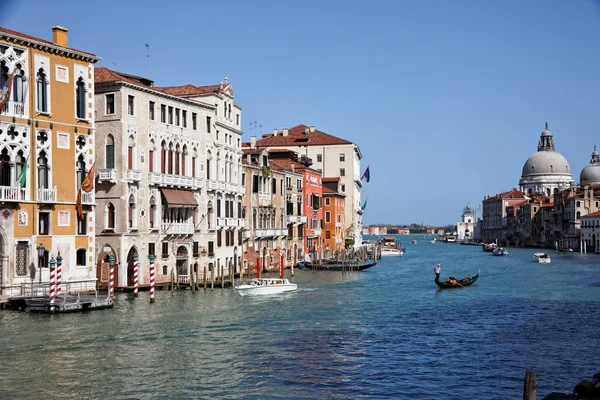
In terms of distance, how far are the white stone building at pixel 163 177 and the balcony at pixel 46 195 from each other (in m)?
3.81

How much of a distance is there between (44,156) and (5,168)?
4.54 feet

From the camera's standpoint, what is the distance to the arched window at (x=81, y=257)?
83.9ft

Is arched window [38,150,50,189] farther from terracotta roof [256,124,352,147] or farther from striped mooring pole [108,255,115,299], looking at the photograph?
terracotta roof [256,124,352,147]

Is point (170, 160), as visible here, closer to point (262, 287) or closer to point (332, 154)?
point (262, 287)

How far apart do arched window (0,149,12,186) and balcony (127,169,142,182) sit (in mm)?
5641

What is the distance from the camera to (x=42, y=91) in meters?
24.2

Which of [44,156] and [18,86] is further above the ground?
[18,86]

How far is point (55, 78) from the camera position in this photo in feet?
80.7

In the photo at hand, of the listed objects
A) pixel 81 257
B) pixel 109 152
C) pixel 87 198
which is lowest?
pixel 81 257

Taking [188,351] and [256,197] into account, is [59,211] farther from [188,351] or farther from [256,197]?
[256,197]

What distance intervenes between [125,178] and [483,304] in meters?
13.9

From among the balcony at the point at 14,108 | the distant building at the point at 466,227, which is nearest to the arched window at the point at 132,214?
the balcony at the point at 14,108

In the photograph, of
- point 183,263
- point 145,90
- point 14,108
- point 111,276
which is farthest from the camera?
point 183,263

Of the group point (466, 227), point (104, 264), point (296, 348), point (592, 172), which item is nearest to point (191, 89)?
point (104, 264)
